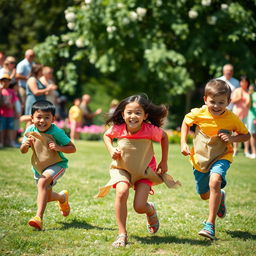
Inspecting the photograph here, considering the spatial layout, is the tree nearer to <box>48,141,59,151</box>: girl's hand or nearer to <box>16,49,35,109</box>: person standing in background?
<box>16,49,35,109</box>: person standing in background

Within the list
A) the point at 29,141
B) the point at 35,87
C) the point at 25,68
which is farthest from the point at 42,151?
the point at 25,68

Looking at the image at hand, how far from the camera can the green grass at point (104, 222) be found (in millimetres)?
4469

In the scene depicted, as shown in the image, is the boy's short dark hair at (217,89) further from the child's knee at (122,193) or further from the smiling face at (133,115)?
the child's knee at (122,193)

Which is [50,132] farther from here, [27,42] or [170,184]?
[27,42]

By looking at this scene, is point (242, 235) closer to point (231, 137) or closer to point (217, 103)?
point (231, 137)

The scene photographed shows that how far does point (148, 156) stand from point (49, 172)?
1114 mm

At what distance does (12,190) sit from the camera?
716cm

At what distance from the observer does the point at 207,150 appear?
17.2 feet

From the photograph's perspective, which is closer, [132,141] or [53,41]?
[132,141]

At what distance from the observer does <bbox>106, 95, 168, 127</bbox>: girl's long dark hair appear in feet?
16.4

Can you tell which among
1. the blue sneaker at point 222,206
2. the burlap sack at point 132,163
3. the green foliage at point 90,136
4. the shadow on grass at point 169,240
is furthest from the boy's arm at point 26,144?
the green foliage at point 90,136

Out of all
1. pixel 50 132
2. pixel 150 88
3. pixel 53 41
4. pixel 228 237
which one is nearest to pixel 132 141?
pixel 50 132

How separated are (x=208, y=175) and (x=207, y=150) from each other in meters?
0.31

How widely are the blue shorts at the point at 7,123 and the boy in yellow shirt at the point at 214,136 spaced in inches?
304
